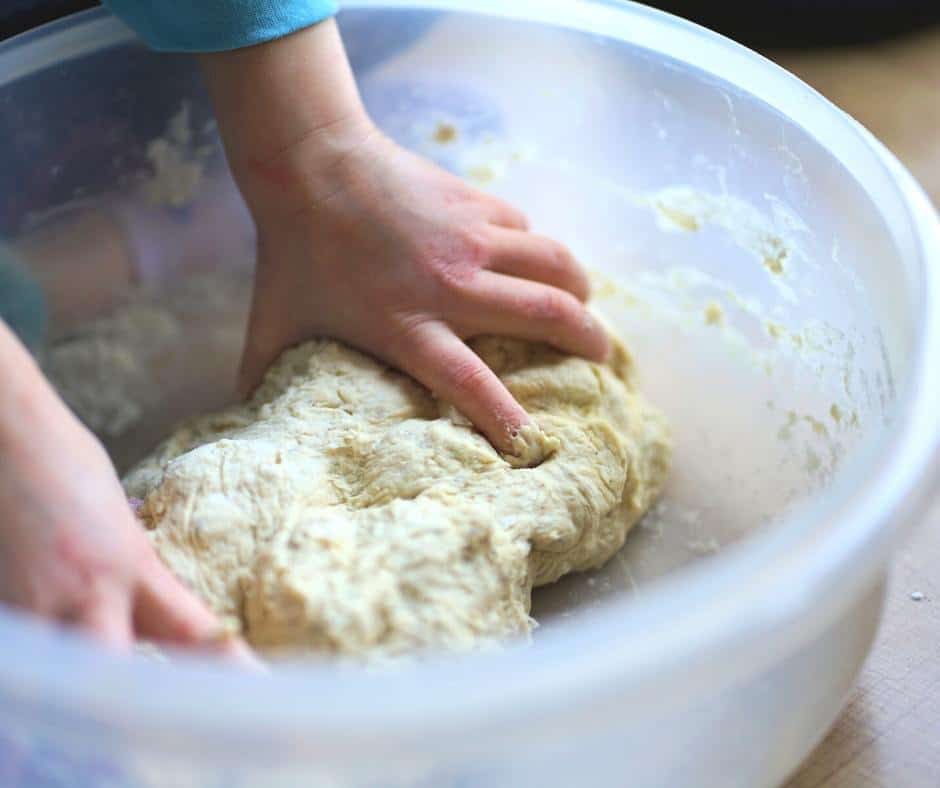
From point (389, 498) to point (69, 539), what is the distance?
0.26 meters

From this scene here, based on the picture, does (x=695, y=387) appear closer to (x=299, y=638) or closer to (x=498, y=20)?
(x=498, y=20)

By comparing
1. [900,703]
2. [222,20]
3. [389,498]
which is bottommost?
[900,703]

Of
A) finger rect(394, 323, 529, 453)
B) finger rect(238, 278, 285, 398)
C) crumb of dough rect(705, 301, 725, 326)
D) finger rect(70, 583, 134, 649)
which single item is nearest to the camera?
finger rect(70, 583, 134, 649)

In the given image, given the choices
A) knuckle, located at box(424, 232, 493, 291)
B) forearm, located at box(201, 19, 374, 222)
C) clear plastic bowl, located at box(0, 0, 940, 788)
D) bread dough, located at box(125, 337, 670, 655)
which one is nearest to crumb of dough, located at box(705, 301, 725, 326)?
clear plastic bowl, located at box(0, 0, 940, 788)

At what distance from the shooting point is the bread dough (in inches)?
27.1

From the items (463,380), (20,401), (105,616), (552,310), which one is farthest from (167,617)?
(552,310)

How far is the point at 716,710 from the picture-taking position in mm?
596

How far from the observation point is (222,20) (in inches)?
34.6

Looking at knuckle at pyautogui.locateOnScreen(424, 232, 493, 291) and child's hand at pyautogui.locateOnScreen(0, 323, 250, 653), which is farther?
knuckle at pyautogui.locateOnScreen(424, 232, 493, 291)

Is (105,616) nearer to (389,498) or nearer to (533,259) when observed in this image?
(389,498)

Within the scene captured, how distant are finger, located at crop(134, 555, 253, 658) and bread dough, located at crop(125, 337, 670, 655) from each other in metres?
0.07

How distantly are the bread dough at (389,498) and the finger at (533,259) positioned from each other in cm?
7

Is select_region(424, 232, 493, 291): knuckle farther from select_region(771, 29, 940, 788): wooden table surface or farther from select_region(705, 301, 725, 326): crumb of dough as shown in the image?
select_region(771, 29, 940, 788): wooden table surface

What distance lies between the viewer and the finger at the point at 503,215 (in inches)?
38.4
